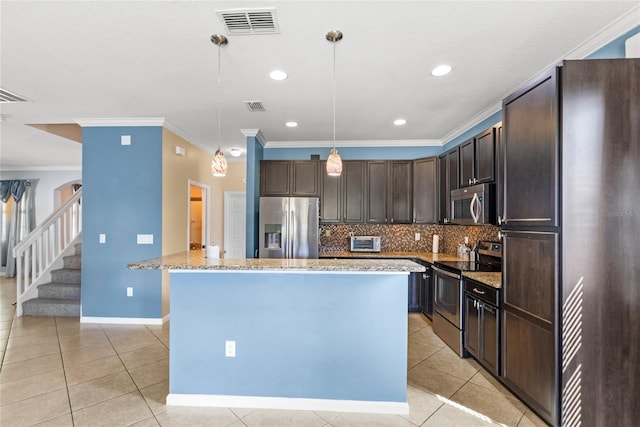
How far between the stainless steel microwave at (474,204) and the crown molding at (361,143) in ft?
4.88

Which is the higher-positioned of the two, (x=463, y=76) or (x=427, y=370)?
(x=463, y=76)

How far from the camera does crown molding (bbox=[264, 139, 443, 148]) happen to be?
5094 millimetres

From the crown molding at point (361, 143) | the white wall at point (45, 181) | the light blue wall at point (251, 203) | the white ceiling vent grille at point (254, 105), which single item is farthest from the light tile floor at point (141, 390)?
the white wall at point (45, 181)

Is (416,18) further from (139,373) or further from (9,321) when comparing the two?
(9,321)

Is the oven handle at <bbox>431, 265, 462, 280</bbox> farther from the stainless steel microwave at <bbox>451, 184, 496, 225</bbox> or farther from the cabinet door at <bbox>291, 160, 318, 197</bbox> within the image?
the cabinet door at <bbox>291, 160, 318, 197</bbox>

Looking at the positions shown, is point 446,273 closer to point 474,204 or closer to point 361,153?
point 474,204

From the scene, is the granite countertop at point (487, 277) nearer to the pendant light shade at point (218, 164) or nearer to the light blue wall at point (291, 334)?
the light blue wall at point (291, 334)

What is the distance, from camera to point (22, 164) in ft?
24.0

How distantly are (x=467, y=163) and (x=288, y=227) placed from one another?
252cm

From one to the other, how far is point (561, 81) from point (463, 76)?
1.06m

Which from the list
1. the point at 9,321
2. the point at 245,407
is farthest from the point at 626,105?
the point at 9,321

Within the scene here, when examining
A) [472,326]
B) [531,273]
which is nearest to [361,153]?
[472,326]

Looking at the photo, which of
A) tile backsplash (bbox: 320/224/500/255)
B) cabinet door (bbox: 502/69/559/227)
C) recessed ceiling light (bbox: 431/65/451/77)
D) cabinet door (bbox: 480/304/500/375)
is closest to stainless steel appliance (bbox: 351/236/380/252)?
tile backsplash (bbox: 320/224/500/255)

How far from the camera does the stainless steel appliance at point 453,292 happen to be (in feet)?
10.5
